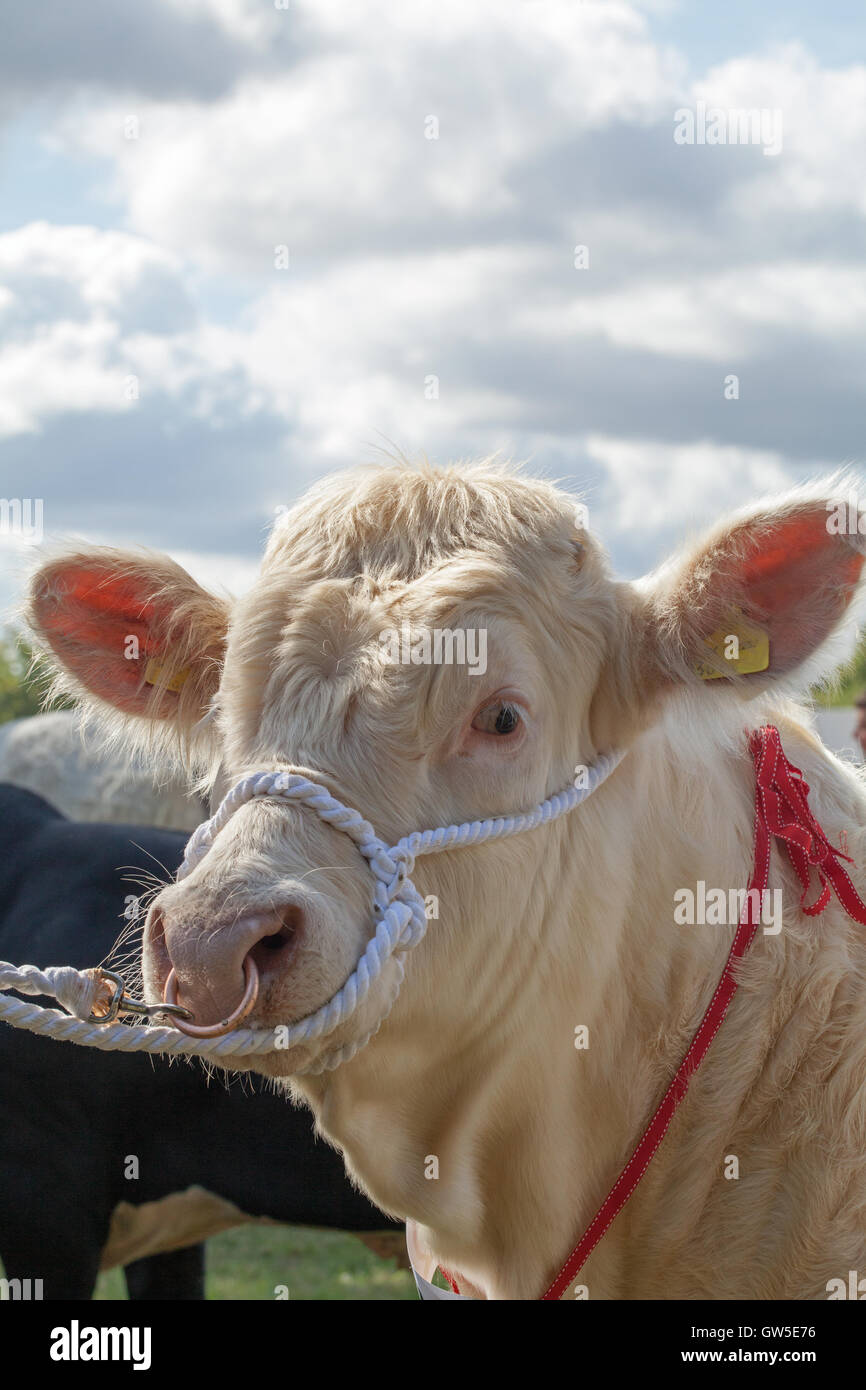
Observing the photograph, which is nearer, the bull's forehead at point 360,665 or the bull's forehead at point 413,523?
the bull's forehead at point 360,665

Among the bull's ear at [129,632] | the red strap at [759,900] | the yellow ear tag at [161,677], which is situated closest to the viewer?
the red strap at [759,900]

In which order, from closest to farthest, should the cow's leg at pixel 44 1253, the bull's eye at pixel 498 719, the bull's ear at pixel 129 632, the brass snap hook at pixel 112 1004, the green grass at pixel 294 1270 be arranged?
the brass snap hook at pixel 112 1004, the bull's eye at pixel 498 719, the bull's ear at pixel 129 632, the cow's leg at pixel 44 1253, the green grass at pixel 294 1270

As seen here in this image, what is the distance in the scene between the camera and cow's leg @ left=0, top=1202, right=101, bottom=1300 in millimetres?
4711

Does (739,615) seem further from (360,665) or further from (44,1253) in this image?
(44,1253)

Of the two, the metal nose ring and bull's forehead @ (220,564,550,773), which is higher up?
bull's forehead @ (220,564,550,773)

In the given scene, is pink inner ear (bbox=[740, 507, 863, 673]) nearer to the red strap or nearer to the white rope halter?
the red strap

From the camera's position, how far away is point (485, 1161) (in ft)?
10.3

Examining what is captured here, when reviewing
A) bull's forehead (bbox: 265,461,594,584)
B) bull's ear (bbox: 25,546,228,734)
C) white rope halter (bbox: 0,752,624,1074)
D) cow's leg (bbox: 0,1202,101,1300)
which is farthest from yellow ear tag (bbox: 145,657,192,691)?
cow's leg (bbox: 0,1202,101,1300)

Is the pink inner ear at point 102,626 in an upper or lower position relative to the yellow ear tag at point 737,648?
upper

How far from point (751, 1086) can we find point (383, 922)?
1.15 m

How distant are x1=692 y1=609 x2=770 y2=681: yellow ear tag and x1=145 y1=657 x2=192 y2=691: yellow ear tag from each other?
4.86 feet

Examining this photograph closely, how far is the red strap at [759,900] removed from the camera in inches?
122

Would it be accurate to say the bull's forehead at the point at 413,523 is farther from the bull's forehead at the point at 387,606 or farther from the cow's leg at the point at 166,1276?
the cow's leg at the point at 166,1276

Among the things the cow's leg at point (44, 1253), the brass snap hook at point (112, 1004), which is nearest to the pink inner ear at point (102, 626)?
the brass snap hook at point (112, 1004)
